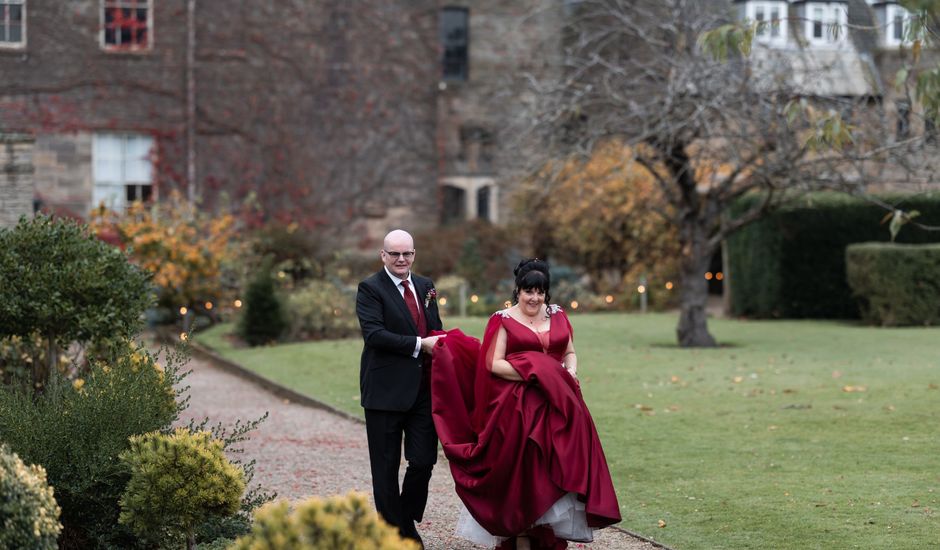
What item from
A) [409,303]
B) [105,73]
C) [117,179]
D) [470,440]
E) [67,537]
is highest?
[105,73]

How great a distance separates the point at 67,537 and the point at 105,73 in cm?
2304

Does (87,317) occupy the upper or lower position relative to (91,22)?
lower

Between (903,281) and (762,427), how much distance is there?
1170cm

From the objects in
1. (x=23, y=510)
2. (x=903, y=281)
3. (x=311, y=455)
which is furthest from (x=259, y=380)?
(x=23, y=510)

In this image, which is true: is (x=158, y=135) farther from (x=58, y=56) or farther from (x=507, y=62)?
(x=507, y=62)

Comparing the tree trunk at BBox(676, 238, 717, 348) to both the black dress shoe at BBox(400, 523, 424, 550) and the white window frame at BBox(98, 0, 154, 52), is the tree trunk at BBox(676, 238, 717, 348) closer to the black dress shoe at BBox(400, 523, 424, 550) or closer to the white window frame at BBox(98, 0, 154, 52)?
the black dress shoe at BBox(400, 523, 424, 550)

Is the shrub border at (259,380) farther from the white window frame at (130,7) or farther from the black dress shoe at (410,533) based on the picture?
the white window frame at (130,7)

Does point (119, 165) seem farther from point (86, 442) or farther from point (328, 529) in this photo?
point (328, 529)

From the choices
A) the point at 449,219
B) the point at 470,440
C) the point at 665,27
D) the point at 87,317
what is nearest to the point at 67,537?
the point at 470,440

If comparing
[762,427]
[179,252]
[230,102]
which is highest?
[230,102]

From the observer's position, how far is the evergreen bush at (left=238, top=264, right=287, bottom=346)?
21.2 meters

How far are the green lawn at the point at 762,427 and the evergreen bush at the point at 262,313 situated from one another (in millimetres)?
470

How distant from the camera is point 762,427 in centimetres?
1209

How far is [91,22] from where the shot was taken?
93.7 feet
